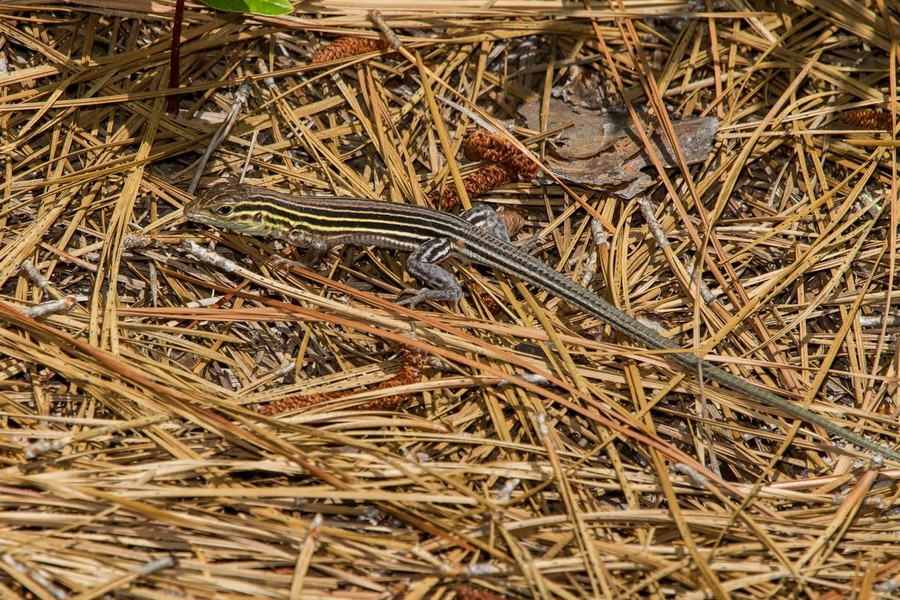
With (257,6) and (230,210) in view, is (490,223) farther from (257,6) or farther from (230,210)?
(257,6)

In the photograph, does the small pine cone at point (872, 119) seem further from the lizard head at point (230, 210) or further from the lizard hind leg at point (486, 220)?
the lizard head at point (230, 210)

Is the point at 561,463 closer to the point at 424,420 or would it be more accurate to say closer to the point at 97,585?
the point at 424,420

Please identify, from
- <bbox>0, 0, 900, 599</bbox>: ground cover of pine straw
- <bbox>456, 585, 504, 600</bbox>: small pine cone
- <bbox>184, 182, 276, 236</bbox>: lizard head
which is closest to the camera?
<bbox>456, 585, 504, 600</bbox>: small pine cone

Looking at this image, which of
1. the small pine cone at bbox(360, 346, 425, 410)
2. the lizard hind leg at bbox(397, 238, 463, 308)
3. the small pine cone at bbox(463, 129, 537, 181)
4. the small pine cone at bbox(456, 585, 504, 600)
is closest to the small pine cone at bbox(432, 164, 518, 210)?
the small pine cone at bbox(463, 129, 537, 181)

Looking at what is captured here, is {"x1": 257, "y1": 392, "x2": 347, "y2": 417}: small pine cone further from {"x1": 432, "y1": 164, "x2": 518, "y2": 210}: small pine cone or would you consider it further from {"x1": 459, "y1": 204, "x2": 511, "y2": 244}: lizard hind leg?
{"x1": 432, "y1": 164, "x2": 518, "y2": 210}: small pine cone

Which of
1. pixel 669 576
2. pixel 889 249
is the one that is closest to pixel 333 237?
pixel 669 576

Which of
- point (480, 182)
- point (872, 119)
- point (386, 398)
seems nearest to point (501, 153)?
point (480, 182)
